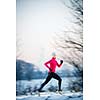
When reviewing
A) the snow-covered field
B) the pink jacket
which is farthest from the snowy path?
the pink jacket

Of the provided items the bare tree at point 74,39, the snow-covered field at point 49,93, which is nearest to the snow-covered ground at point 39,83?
the snow-covered field at point 49,93

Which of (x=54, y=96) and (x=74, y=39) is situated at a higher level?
(x=74, y=39)

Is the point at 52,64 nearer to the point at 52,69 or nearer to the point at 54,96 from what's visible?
the point at 52,69

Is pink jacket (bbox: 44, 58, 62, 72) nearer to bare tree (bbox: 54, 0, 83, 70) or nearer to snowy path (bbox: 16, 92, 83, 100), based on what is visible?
bare tree (bbox: 54, 0, 83, 70)

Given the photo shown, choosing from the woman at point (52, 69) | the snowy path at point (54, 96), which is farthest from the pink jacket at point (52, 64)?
the snowy path at point (54, 96)

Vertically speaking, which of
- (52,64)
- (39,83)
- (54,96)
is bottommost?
(54,96)

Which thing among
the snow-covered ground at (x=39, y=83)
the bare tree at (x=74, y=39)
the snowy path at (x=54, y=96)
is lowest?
the snowy path at (x=54, y=96)

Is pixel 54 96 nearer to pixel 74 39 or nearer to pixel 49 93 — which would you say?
pixel 49 93

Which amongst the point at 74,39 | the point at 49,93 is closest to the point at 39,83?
the point at 49,93

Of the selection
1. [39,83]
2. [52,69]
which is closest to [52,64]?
[52,69]

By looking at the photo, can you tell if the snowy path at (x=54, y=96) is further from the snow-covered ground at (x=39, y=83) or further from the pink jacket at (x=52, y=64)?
the pink jacket at (x=52, y=64)

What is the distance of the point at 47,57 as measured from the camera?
65.8 inches

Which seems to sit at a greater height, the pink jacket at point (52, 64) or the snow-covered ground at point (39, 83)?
the pink jacket at point (52, 64)
